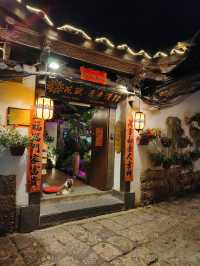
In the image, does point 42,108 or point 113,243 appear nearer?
point 113,243

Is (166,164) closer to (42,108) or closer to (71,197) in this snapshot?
(71,197)

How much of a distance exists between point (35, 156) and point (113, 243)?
2.85 metres

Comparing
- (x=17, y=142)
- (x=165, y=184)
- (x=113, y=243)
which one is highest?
(x=17, y=142)

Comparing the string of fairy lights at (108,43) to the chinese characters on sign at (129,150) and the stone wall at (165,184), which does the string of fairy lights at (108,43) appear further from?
the stone wall at (165,184)

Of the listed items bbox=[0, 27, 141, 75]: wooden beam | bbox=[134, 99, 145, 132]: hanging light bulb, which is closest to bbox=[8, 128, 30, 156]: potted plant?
bbox=[0, 27, 141, 75]: wooden beam

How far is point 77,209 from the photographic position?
624 centimetres

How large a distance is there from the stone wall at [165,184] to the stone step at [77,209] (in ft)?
4.14

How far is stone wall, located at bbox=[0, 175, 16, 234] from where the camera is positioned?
16.5ft

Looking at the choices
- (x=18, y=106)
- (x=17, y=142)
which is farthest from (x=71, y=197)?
(x=18, y=106)

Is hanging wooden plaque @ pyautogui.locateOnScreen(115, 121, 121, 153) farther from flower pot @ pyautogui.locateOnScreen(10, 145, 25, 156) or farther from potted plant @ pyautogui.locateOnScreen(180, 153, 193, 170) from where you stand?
flower pot @ pyautogui.locateOnScreen(10, 145, 25, 156)

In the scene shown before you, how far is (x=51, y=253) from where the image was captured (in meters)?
4.38

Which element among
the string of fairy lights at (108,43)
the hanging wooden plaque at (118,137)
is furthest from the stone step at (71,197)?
the string of fairy lights at (108,43)

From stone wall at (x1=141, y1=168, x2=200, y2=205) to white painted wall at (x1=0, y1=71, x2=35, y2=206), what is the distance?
169 inches

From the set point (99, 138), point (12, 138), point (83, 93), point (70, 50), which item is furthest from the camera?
point (99, 138)
